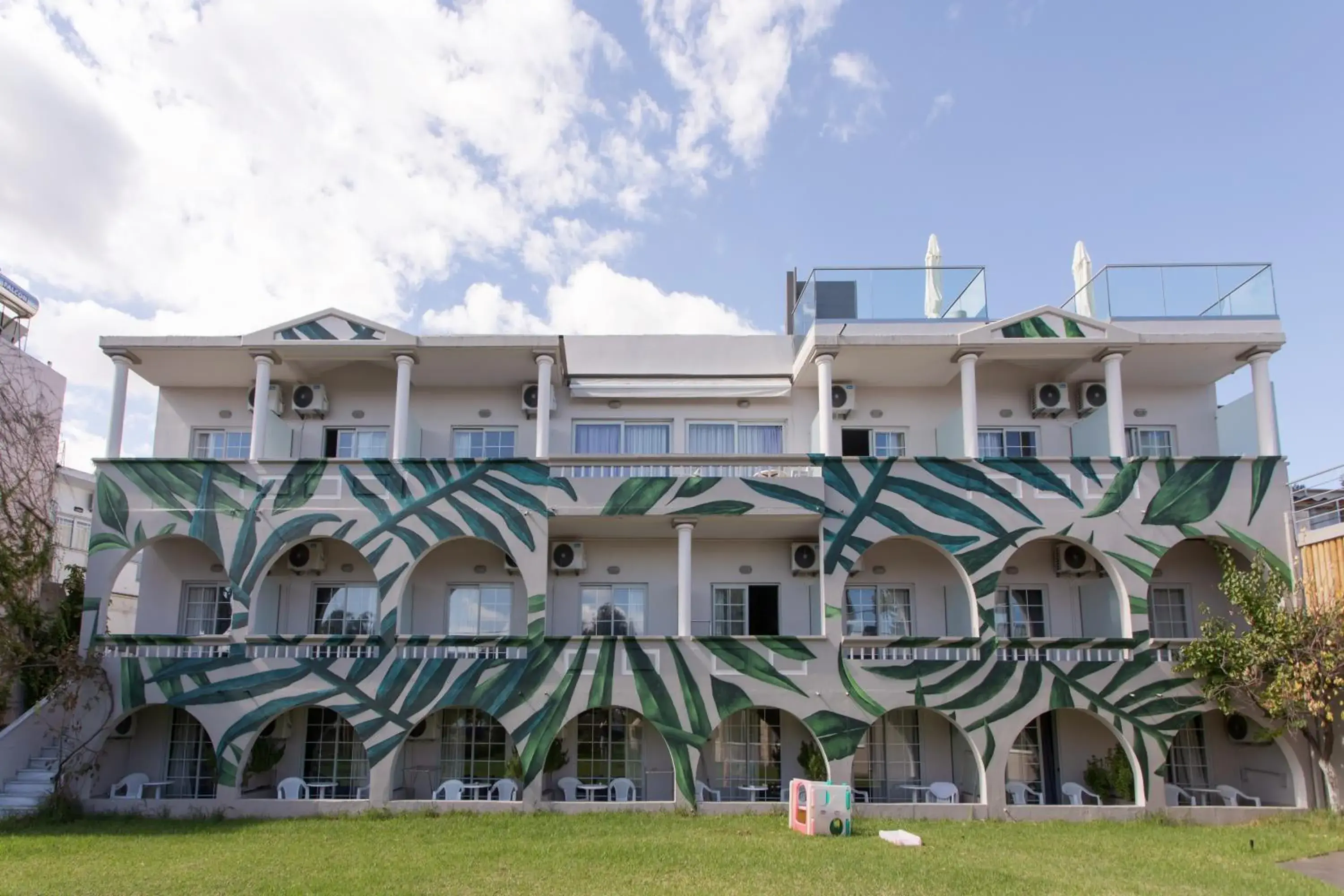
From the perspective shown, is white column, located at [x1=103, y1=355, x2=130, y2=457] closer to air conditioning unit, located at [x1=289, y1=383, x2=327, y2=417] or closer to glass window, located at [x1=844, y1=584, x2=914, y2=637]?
air conditioning unit, located at [x1=289, y1=383, x2=327, y2=417]

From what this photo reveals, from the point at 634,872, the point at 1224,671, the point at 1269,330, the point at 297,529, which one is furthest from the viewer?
the point at 1269,330

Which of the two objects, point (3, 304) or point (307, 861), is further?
point (3, 304)

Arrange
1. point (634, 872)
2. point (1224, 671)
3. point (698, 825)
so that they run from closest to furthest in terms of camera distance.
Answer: point (634, 872)
point (698, 825)
point (1224, 671)

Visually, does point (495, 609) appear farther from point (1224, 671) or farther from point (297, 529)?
point (1224, 671)

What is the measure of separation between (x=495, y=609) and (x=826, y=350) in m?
7.45

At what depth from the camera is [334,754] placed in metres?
17.6

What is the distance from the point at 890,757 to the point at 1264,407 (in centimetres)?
874

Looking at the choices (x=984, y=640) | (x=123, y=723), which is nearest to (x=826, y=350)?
(x=984, y=640)

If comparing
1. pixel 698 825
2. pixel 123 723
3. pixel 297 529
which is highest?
pixel 297 529

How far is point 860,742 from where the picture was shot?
643 inches

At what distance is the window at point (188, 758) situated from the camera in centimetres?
1738

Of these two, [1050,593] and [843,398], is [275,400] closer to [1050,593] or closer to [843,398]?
[843,398]

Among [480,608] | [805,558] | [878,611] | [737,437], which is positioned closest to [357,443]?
[480,608]

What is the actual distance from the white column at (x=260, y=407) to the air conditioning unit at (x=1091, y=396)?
47.6 ft
